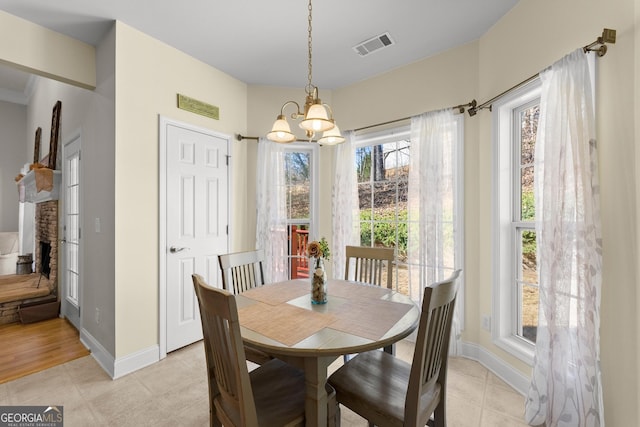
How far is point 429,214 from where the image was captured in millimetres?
2676

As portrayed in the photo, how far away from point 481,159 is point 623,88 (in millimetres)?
1069

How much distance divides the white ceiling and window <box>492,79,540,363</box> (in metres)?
0.81

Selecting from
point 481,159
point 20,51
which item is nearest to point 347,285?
point 481,159

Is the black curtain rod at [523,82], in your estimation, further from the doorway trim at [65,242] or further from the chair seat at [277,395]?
the chair seat at [277,395]

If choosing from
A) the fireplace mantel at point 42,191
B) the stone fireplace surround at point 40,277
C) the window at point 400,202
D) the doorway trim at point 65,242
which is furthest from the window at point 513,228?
the stone fireplace surround at point 40,277

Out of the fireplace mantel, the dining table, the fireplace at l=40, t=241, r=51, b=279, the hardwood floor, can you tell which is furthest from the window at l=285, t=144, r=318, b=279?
the fireplace at l=40, t=241, r=51, b=279

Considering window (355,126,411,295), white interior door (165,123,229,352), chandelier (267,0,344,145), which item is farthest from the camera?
window (355,126,411,295)

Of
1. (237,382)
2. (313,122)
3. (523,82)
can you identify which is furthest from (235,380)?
(523,82)

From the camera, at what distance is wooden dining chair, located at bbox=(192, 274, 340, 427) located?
3.52 ft

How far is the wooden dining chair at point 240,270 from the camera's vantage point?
212 centimetres

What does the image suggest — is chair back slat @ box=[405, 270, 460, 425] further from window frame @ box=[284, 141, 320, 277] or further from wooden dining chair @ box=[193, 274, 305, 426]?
window frame @ box=[284, 141, 320, 277]

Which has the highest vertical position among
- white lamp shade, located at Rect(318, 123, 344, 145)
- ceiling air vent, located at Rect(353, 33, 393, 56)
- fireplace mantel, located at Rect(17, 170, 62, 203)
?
ceiling air vent, located at Rect(353, 33, 393, 56)

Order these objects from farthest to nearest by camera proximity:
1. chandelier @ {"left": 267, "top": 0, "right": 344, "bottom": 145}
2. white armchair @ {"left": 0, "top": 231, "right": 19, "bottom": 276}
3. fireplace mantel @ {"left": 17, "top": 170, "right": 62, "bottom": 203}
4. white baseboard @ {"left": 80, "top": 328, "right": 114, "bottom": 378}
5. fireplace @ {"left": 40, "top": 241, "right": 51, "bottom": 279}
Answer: white armchair @ {"left": 0, "top": 231, "right": 19, "bottom": 276}, fireplace @ {"left": 40, "top": 241, "right": 51, "bottom": 279}, fireplace mantel @ {"left": 17, "top": 170, "right": 62, "bottom": 203}, white baseboard @ {"left": 80, "top": 328, "right": 114, "bottom": 378}, chandelier @ {"left": 267, "top": 0, "right": 344, "bottom": 145}

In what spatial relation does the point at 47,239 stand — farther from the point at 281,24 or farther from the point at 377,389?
the point at 377,389
